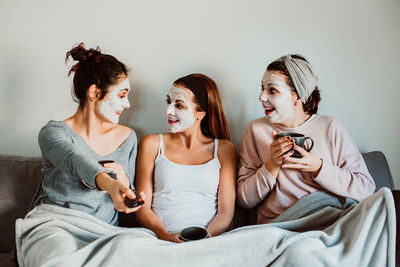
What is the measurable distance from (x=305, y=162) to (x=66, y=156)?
35.4 inches

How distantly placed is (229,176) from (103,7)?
1102 mm

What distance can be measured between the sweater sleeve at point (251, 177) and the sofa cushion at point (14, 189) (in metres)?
0.95

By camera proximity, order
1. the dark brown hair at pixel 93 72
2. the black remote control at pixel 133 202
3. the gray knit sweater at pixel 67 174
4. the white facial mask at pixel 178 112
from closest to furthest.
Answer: the black remote control at pixel 133 202, the gray knit sweater at pixel 67 174, the dark brown hair at pixel 93 72, the white facial mask at pixel 178 112

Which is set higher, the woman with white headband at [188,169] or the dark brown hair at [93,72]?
the dark brown hair at [93,72]

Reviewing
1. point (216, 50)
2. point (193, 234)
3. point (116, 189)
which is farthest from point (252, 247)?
point (216, 50)

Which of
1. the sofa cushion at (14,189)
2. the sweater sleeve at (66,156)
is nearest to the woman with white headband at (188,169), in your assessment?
the sweater sleeve at (66,156)

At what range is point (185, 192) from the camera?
1.44 metres

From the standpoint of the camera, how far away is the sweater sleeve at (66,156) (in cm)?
109

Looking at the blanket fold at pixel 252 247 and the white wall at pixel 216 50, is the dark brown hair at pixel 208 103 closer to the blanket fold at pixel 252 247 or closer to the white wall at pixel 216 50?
the white wall at pixel 216 50

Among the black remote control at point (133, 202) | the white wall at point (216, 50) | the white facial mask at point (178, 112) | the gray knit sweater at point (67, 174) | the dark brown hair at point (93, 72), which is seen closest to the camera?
the black remote control at point (133, 202)

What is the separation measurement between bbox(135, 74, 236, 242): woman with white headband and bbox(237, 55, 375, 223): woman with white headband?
4.7 inches

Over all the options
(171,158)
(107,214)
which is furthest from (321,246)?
(107,214)

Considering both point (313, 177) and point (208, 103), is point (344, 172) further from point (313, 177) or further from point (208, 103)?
point (208, 103)

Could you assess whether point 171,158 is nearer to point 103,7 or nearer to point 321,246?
point 321,246
